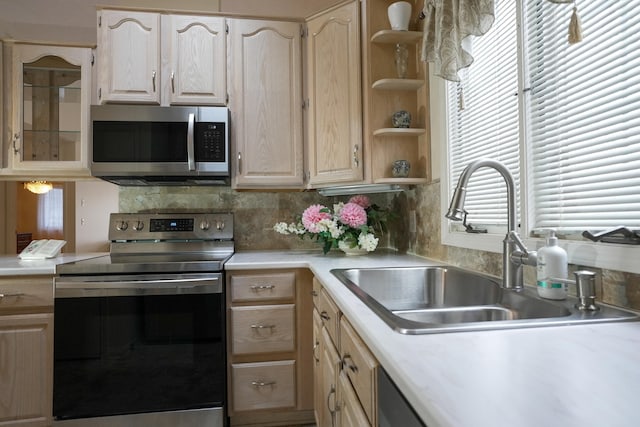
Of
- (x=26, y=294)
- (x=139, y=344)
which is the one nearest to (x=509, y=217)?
(x=139, y=344)

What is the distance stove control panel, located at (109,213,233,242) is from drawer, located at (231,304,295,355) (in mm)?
663

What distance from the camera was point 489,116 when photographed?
143cm

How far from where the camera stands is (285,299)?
1884mm

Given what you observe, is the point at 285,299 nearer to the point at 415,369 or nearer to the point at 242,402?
the point at 242,402

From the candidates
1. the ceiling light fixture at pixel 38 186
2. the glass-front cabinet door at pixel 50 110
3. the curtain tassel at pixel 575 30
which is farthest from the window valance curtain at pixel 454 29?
the ceiling light fixture at pixel 38 186

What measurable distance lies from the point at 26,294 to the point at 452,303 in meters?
1.99

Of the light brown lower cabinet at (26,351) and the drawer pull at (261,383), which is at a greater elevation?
the light brown lower cabinet at (26,351)

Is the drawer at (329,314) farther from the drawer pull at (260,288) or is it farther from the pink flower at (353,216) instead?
the pink flower at (353,216)

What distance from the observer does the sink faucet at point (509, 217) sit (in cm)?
104

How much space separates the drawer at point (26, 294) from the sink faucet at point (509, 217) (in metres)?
1.91

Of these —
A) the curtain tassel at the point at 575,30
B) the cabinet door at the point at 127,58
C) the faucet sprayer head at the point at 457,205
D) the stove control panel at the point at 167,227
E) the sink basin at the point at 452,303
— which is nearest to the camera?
the sink basin at the point at 452,303

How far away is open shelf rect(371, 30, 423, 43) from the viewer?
6.14 ft

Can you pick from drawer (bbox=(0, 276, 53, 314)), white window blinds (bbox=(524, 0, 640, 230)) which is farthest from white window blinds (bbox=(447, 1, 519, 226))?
drawer (bbox=(0, 276, 53, 314))

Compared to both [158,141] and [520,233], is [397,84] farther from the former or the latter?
[158,141]
